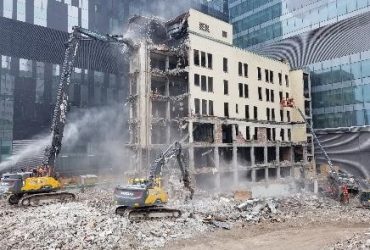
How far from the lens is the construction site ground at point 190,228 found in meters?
19.0

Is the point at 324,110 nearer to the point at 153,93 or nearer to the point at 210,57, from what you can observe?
the point at 210,57

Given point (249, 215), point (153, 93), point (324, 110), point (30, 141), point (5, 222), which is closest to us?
point (5, 222)

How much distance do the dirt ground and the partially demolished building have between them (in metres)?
18.8

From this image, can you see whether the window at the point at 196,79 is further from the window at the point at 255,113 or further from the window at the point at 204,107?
the window at the point at 255,113

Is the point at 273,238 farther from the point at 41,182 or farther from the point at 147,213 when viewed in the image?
the point at 41,182

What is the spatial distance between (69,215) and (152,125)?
22.7m

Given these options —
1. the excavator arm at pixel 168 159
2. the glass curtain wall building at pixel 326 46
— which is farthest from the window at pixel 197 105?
the glass curtain wall building at pixel 326 46

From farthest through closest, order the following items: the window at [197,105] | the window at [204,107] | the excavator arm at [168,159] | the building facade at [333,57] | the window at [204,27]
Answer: the building facade at [333,57] → the window at [204,27] → the window at [204,107] → the window at [197,105] → the excavator arm at [168,159]

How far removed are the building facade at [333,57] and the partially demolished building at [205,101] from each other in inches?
231

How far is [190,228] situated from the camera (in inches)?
878

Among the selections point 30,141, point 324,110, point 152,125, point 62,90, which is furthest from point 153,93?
point 324,110

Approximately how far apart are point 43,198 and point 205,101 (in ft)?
73.3

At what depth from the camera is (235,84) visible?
4891cm

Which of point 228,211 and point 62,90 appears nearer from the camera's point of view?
point 228,211
